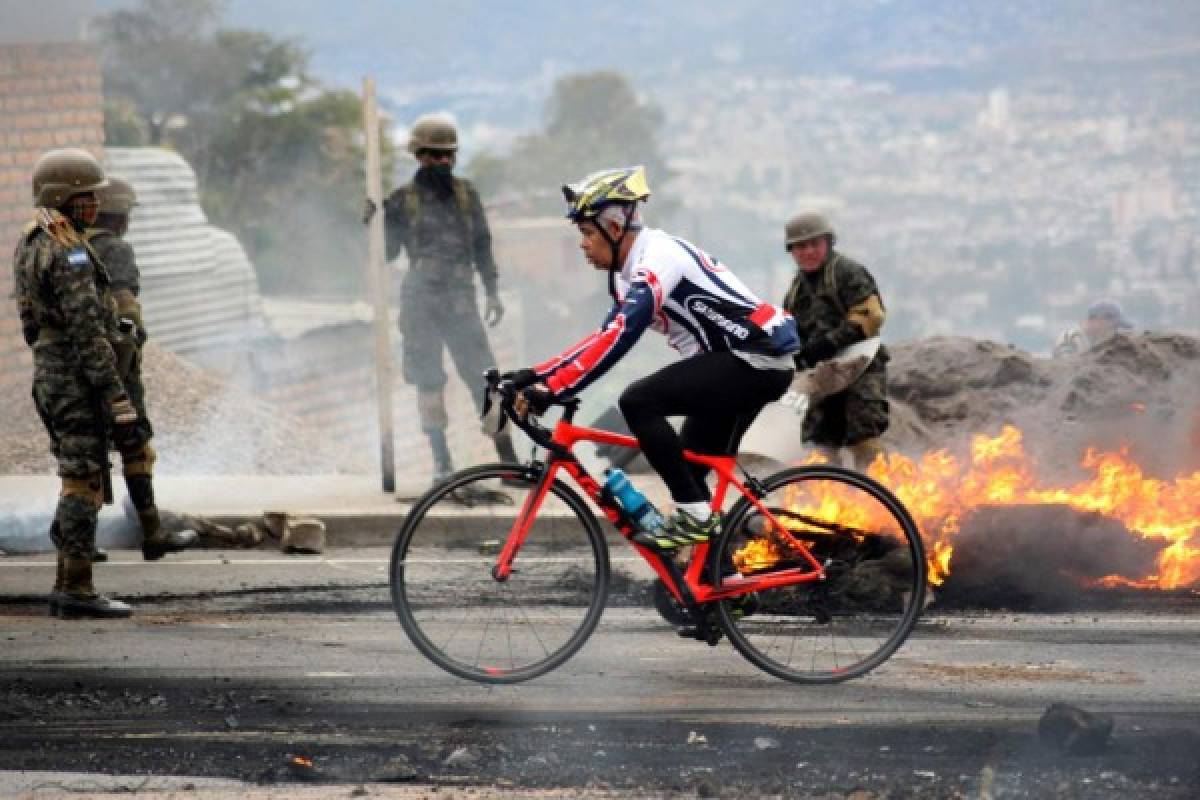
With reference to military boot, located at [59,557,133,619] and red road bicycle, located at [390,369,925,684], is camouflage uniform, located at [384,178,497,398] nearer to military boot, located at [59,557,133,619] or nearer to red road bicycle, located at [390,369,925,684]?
military boot, located at [59,557,133,619]

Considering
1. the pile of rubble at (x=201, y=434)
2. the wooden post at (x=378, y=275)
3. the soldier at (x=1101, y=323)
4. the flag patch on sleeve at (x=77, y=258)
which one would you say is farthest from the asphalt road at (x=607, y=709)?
the soldier at (x=1101, y=323)

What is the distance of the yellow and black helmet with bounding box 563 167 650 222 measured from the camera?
255 inches

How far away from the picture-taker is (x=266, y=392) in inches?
982

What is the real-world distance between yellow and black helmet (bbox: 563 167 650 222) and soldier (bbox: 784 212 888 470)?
9.00 ft

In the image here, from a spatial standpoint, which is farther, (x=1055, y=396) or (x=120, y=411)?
(x=1055, y=396)

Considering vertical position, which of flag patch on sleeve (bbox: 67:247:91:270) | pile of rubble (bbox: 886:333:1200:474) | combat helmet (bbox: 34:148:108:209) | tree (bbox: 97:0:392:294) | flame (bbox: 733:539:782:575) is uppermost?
tree (bbox: 97:0:392:294)

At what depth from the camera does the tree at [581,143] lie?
178ft

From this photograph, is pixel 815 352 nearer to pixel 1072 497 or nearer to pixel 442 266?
pixel 1072 497

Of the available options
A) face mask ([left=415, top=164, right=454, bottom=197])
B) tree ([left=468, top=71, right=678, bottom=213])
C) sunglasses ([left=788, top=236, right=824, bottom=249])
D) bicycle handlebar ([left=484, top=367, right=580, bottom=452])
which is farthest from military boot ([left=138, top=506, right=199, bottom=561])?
tree ([left=468, top=71, right=678, bottom=213])

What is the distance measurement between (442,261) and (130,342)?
2.57 metres

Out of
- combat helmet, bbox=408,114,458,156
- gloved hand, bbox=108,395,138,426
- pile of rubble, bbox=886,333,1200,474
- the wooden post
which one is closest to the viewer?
gloved hand, bbox=108,395,138,426

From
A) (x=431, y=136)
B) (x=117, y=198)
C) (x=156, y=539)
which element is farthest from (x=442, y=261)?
(x=156, y=539)

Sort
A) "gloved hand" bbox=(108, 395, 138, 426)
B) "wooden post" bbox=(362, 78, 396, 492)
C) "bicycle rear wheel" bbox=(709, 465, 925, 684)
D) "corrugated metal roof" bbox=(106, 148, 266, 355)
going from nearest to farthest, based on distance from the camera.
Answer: "bicycle rear wheel" bbox=(709, 465, 925, 684) → "gloved hand" bbox=(108, 395, 138, 426) → "wooden post" bbox=(362, 78, 396, 492) → "corrugated metal roof" bbox=(106, 148, 266, 355)

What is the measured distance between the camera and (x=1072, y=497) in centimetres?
951
